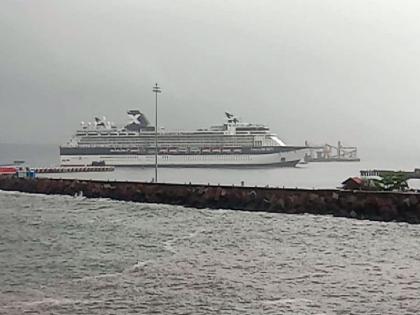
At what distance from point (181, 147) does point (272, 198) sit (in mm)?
61494

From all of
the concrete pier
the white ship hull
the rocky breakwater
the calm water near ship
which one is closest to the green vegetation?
the rocky breakwater

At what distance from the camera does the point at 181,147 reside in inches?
3661

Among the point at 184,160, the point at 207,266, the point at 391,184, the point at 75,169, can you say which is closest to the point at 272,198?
the point at 391,184

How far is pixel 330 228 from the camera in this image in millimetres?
23828

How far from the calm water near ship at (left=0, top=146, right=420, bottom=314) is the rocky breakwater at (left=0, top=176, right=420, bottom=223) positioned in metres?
1.53

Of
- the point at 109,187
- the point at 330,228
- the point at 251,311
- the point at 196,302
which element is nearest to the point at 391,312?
the point at 251,311

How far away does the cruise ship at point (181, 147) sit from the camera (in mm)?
92125

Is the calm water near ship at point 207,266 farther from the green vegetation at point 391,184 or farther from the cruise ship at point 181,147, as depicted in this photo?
the cruise ship at point 181,147

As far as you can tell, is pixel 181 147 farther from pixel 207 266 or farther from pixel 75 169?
pixel 207 266

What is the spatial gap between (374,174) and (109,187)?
36.3 metres

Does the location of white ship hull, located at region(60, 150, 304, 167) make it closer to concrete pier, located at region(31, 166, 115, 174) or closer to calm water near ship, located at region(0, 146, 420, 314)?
concrete pier, located at region(31, 166, 115, 174)

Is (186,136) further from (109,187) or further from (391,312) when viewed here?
(391,312)

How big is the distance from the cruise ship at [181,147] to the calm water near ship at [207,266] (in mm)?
64643

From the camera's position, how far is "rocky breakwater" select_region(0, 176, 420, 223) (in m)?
27.1
